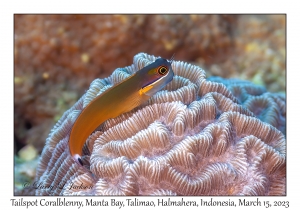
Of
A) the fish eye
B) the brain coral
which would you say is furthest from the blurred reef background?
the fish eye

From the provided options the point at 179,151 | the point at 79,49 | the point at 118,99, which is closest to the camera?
the point at 179,151

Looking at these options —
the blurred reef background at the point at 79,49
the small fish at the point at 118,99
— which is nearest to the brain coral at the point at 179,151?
the small fish at the point at 118,99

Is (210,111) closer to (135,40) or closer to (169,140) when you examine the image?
(169,140)

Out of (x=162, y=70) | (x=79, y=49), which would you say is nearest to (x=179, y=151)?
(x=162, y=70)

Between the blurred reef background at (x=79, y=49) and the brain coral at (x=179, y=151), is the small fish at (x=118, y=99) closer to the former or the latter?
the brain coral at (x=179, y=151)

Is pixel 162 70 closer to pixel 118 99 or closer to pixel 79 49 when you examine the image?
pixel 118 99
